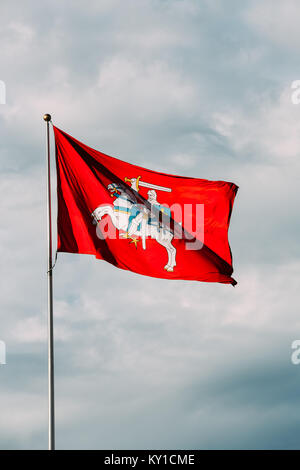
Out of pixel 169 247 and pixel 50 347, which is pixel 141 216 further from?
pixel 50 347

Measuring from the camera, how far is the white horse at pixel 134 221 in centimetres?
3662

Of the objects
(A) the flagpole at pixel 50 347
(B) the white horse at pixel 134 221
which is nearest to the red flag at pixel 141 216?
(B) the white horse at pixel 134 221

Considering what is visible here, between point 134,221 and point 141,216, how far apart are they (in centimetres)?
47

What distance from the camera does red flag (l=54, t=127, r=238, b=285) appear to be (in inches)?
1399

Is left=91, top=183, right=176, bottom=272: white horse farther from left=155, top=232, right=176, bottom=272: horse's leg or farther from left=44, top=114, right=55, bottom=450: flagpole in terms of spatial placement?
left=44, top=114, right=55, bottom=450: flagpole

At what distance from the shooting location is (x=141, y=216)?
123ft

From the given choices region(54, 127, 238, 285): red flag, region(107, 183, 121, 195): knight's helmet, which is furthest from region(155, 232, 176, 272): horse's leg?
region(107, 183, 121, 195): knight's helmet

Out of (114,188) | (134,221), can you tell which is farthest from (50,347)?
(114,188)
